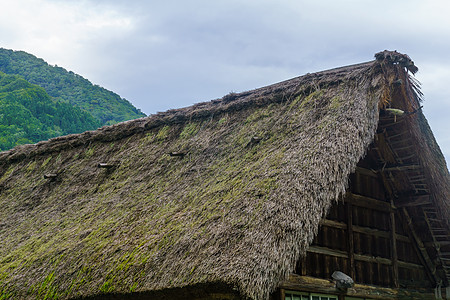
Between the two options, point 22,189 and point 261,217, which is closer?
point 261,217

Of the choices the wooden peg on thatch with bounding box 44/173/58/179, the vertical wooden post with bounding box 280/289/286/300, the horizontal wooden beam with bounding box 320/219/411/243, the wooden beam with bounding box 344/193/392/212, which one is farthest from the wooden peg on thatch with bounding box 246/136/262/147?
the wooden peg on thatch with bounding box 44/173/58/179

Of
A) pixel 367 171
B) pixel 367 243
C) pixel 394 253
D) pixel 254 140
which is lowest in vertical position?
pixel 394 253

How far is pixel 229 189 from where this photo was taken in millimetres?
5898

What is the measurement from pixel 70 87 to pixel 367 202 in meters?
41.7

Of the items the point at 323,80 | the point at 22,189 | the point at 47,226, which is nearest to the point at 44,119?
the point at 22,189

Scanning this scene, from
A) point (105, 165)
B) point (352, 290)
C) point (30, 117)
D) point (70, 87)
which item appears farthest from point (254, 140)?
point (70, 87)

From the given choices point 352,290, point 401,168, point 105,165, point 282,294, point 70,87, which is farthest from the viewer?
point 70,87

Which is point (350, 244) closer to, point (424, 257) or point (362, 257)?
point (362, 257)

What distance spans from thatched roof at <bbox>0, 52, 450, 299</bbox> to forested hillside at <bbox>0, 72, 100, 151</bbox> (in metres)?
18.0

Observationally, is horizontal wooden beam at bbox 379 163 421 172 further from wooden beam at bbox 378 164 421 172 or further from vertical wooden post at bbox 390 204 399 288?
vertical wooden post at bbox 390 204 399 288

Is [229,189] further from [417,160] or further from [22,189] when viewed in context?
[22,189]

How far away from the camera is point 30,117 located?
93.2 ft

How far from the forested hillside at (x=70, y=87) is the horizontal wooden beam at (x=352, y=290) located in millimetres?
31304

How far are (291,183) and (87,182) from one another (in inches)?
188
